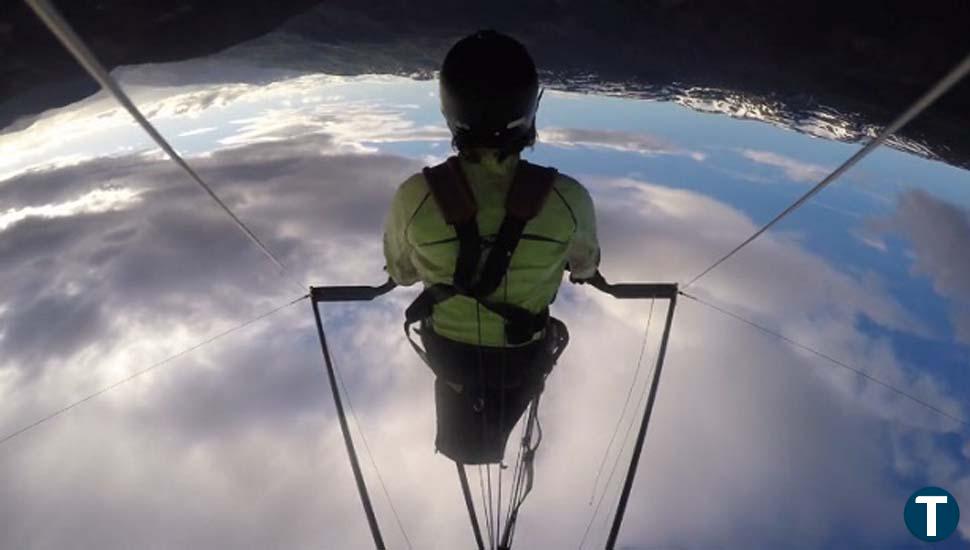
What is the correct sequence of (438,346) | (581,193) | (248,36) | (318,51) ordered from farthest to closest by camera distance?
(318,51), (248,36), (438,346), (581,193)

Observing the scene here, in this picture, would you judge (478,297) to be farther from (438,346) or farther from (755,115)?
(755,115)

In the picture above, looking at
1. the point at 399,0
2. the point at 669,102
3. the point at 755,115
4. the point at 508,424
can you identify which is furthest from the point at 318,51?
the point at 508,424

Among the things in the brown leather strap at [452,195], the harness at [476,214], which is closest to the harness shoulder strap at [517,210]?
the harness at [476,214]

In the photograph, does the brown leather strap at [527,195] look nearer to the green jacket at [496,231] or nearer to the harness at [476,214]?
the harness at [476,214]

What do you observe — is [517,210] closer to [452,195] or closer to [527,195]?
[527,195]

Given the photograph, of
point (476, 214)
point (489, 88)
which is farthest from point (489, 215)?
point (489, 88)
